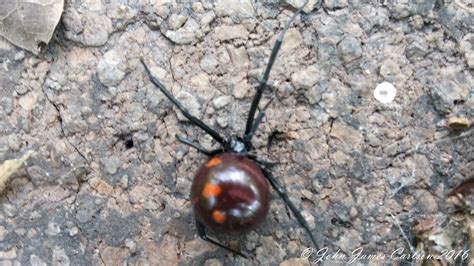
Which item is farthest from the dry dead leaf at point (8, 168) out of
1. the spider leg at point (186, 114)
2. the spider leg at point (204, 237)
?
the spider leg at point (204, 237)

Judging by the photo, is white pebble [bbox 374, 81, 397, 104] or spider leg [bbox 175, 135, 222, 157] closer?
spider leg [bbox 175, 135, 222, 157]

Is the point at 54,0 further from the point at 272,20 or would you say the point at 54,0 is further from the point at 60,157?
the point at 272,20

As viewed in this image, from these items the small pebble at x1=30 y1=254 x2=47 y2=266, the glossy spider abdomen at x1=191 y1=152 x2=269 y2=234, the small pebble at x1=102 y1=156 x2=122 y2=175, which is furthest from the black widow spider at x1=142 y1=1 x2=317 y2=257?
Answer: the small pebble at x1=30 y1=254 x2=47 y2=266

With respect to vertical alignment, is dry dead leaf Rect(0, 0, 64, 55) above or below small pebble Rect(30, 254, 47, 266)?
above

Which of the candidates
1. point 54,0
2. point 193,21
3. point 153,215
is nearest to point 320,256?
point 153,215

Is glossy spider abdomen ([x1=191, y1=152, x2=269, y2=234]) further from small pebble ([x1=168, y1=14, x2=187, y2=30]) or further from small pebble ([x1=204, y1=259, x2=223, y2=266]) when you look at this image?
small pebble ([x1=168, y1=14, x2=187, y2=30])

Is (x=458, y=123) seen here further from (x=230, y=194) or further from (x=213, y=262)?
(x=213, y=262)

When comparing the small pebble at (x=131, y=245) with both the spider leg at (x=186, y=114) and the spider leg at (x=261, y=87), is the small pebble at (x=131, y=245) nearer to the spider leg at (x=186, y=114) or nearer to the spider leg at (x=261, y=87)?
the spider leg at (x=186, y=114)
